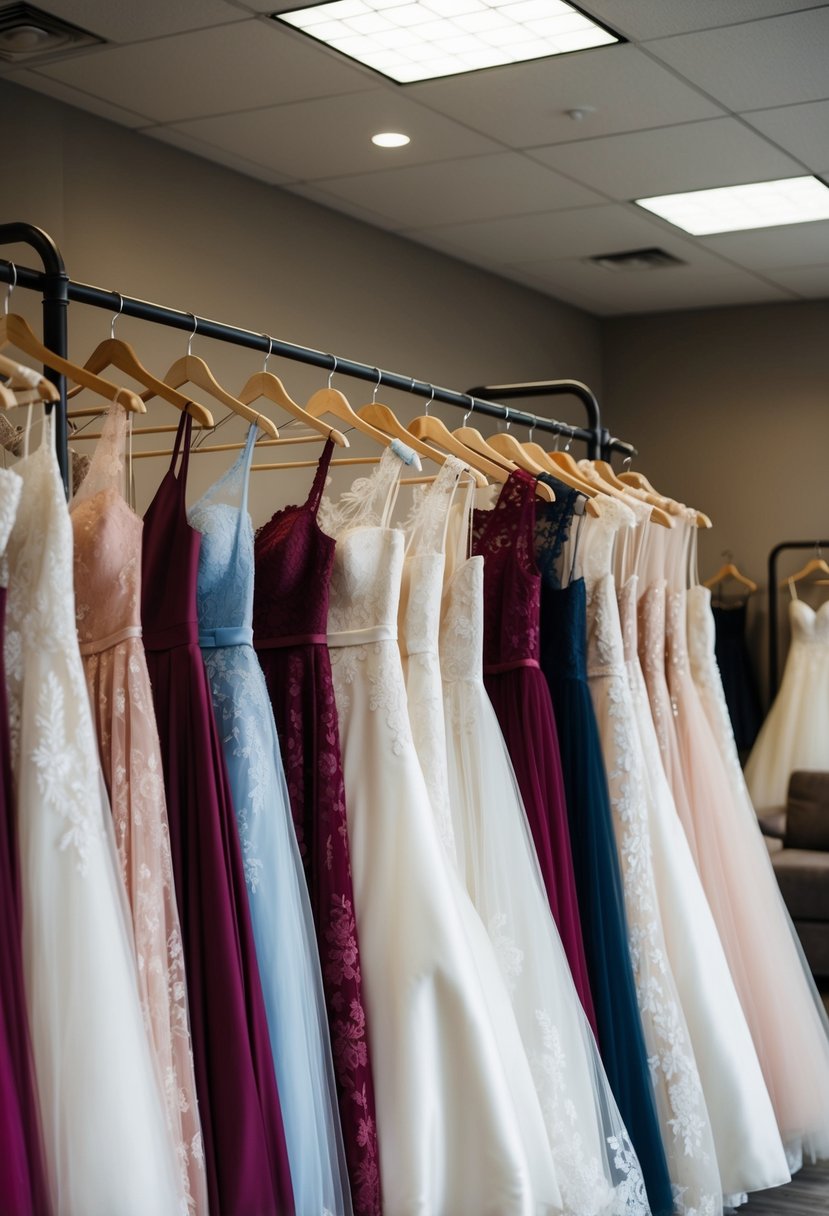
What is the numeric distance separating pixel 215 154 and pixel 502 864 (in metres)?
2.97

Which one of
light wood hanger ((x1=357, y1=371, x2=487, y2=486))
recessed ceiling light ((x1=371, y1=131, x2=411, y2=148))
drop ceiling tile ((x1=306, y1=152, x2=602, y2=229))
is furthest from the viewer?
drop ceiling tile ((x1=306, y1=152, x2=602, y2=229))

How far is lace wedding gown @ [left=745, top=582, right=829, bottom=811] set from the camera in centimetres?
672

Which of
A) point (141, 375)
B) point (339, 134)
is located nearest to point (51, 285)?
point (141, 375)

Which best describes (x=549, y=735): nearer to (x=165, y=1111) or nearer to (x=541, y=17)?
(x=165, y=1111)

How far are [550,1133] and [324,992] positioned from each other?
0.51 meters

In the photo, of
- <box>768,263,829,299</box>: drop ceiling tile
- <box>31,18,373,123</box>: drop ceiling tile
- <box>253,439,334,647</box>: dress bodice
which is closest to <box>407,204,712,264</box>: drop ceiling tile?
<box>768,263,829,299</box>: drop ceiling tile

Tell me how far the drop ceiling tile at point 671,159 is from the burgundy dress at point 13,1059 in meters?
3.32

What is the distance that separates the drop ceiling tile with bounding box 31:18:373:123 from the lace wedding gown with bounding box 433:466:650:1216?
1.68 m

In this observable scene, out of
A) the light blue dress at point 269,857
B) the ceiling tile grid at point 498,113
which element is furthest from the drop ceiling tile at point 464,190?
the light blue dress at point 269,857

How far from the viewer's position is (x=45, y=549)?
189 cm

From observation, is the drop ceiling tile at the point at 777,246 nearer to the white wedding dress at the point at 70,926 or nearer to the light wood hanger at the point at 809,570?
the light wood hanger at the point at 809,570

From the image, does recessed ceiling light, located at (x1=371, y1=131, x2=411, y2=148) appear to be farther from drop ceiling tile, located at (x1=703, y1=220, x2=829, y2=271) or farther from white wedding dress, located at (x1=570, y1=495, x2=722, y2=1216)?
white wedding dress, located at (x1=570, y1=495, x2=722, y2=1216)

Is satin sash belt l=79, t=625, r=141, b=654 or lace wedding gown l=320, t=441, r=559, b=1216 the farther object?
lace wedding gown l=320, t=441, r=559, b=1216

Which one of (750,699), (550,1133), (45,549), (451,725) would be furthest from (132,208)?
(750,699)
